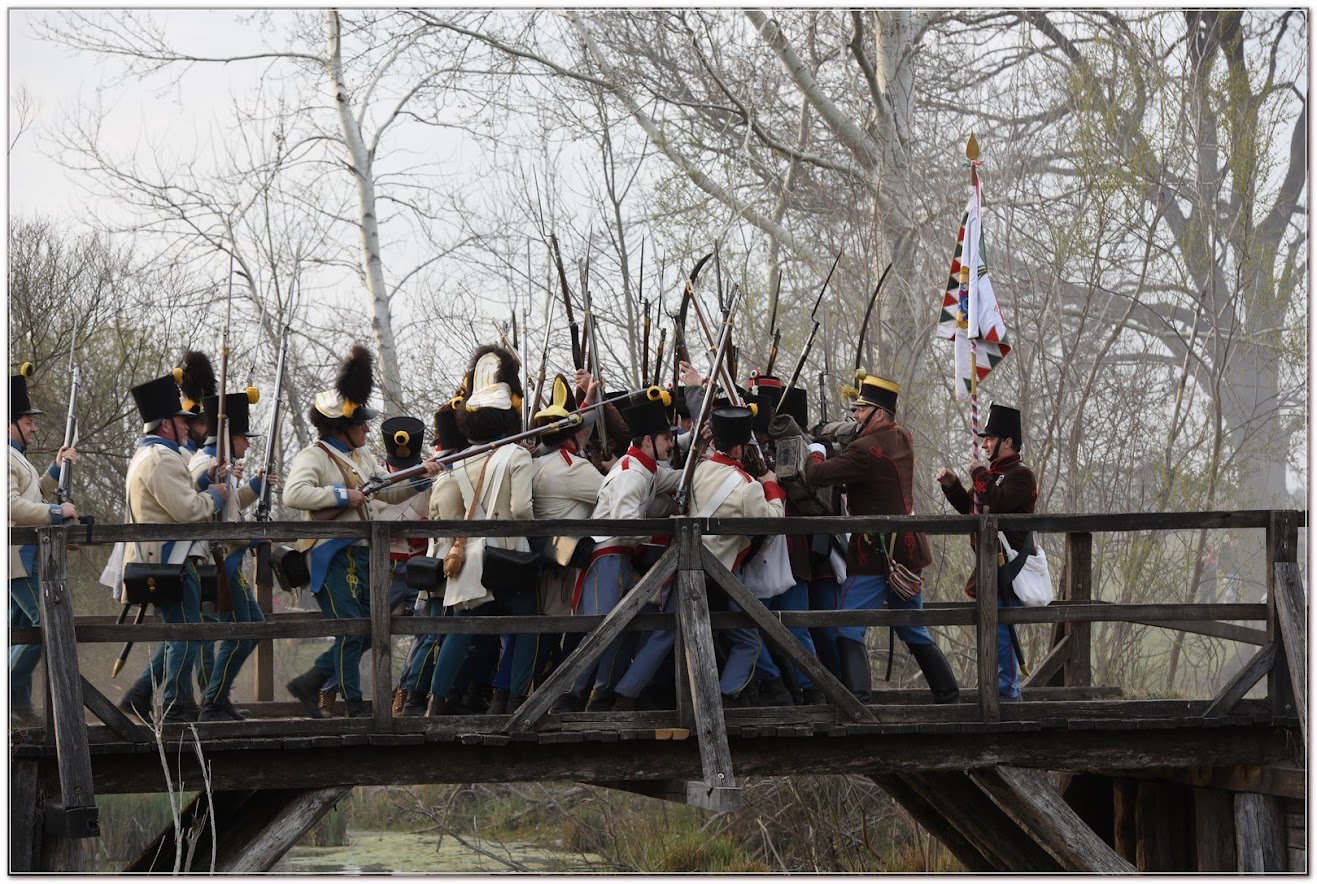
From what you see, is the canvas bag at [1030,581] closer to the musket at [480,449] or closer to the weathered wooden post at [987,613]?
the weathered wooden post at [987,613]

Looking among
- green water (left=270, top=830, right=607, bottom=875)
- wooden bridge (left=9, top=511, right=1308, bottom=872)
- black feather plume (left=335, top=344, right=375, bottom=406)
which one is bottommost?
green water (left=270, top=830, right=607, bottom=875)

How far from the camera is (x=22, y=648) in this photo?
322 inches

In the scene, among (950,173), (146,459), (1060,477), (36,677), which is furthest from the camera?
(950,173)

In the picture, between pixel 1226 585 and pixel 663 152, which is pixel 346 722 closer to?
pixel 663 152

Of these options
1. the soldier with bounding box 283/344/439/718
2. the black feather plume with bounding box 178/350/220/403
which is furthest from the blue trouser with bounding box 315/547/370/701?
the black feather plume with bounding box 178/350/220/403

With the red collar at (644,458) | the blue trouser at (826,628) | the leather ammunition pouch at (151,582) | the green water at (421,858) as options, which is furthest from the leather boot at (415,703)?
the green water at (421,858)

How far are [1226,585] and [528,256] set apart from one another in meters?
10.4

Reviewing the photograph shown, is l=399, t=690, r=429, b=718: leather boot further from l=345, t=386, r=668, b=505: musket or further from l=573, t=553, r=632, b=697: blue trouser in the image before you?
l=345, t=386, r=668, b=505: musket

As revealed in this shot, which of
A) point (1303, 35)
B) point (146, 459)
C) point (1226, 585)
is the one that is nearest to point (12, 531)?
point (146, 459)

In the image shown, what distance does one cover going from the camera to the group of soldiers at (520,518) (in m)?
7.84

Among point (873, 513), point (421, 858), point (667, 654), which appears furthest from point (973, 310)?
point (421, 858)

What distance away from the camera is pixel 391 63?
20.0 metres

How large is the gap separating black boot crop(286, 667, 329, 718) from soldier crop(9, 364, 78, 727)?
130 centimetres

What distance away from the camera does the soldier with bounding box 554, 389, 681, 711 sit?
7.79 metres
